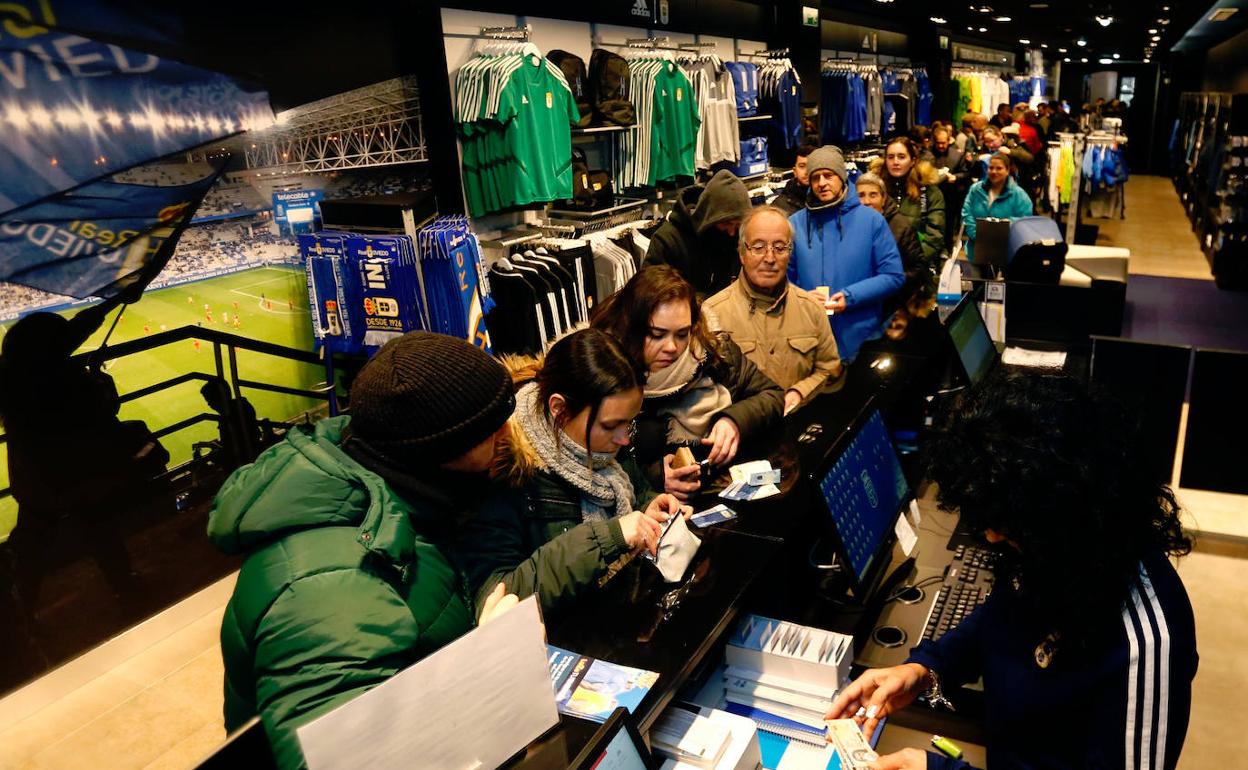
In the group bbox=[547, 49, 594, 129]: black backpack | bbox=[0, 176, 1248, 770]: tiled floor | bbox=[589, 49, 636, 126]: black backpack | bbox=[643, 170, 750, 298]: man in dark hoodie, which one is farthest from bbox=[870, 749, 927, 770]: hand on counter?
bbox=[589, 49, 636, 126]: black backpack

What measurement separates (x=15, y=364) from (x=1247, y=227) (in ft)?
36.0

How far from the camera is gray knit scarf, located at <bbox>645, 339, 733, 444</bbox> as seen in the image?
2.52m

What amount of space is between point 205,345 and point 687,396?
2867 millimetres

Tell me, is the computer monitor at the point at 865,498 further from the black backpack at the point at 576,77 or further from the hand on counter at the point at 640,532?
the black backpack at the point at 576,77

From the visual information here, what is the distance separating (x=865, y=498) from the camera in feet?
7.12

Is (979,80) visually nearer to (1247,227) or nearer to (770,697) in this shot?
(1247,227)

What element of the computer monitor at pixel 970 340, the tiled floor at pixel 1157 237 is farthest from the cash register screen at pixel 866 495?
the tiled floor at pixel 1157 237

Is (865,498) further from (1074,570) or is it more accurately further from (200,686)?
(200,686)

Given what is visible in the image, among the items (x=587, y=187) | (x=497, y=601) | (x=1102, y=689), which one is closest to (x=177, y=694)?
(x=497, y=601)

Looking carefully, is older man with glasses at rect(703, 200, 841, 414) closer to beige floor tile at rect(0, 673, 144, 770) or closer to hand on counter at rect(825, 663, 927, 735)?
hand on counter at rect(825, 663, 927, 735)

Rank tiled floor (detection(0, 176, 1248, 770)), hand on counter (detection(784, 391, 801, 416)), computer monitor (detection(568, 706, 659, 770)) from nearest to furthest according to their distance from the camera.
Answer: computer monitor (detection(568, 706, 659, 770)) < tiled floor (detection(0, 176, 1248, 770)) < hand on counter (detection(784, 391, 801, 416))

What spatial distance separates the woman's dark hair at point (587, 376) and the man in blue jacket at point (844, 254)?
7.95 feet

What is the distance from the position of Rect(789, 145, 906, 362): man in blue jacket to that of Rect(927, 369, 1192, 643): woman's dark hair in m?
2.80

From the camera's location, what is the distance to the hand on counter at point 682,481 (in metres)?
2.22
